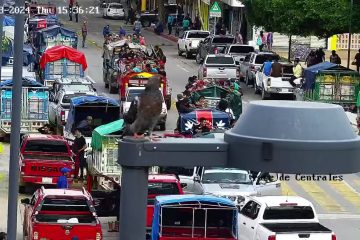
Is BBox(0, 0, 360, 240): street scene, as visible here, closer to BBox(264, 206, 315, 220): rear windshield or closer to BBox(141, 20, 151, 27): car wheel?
BBox(264, 206, 315, 220): rear windshield

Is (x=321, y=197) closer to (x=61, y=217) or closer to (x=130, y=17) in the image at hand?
(x=61, y=217)

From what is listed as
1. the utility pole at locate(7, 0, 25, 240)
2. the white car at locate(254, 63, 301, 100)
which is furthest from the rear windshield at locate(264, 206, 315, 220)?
the white car at locate(254, 63, 301, 100)

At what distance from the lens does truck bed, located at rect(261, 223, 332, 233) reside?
22.4 m

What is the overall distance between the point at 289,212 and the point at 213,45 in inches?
1602

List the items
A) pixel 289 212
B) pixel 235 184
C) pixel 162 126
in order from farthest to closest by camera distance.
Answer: pixel 162 126, pixel 235 184, pixel 289 212

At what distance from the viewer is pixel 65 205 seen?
23.6 m

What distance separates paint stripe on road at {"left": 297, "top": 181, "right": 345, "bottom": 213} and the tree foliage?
1991 centimetres

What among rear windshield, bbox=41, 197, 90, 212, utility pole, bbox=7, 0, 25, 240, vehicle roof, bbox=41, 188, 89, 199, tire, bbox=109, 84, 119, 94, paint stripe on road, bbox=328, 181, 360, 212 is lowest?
paint stripe on road, bbox=328, 181, 360, 212

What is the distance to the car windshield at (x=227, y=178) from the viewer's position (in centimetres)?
2803

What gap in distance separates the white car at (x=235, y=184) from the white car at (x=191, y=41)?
40.8 m

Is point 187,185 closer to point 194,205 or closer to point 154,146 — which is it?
point 194,205

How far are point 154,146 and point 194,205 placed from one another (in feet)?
43.7


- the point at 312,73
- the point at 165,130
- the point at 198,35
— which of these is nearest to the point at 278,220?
the point at 165,130

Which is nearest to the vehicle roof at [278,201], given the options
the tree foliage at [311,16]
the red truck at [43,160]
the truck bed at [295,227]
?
the truck bed at [295,227]
